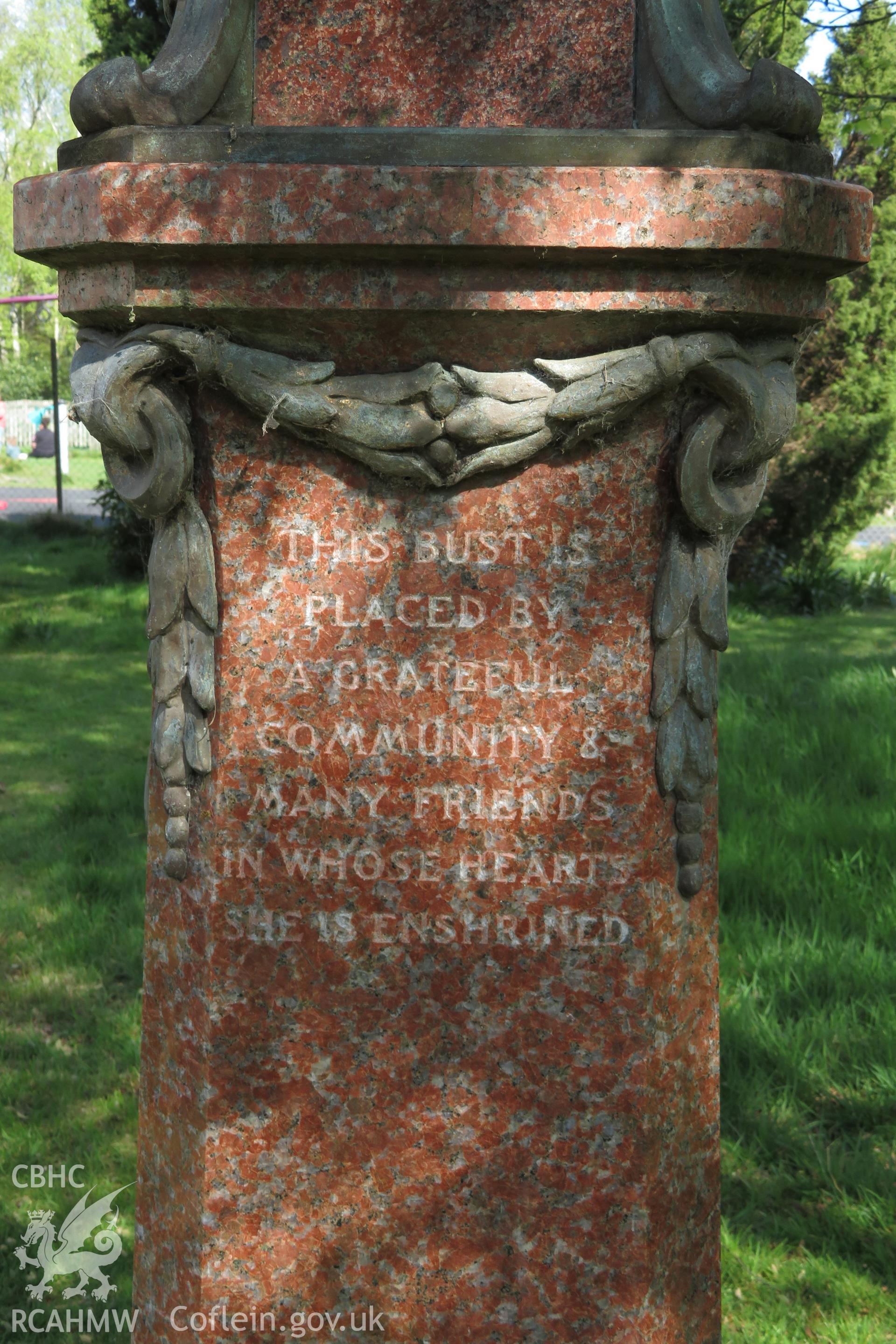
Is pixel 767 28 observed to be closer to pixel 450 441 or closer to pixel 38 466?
pixel 450 441

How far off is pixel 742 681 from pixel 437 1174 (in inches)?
179

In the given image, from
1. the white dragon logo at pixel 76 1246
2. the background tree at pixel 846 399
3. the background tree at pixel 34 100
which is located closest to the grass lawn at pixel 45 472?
the background tree at pixel 34 100

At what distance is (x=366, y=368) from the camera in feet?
6.02

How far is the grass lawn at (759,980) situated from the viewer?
114 inches

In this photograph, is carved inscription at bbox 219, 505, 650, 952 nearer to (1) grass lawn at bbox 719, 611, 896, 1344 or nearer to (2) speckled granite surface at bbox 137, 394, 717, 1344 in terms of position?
(2) speckled granite surface at bbox 137, 394, 717, 1344


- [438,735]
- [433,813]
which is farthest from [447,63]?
[433,813]

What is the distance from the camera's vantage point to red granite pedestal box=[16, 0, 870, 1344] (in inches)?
73.5

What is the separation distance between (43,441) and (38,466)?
72cm

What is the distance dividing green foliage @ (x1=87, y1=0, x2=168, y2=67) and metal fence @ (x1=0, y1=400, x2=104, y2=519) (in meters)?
6.88


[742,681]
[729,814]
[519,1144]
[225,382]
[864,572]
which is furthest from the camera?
[864,572]

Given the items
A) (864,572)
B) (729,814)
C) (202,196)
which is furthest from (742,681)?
(202,196)

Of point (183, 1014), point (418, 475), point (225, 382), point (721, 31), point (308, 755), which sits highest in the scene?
point (721, 31)

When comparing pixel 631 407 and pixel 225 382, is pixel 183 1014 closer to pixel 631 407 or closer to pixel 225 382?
pixel 225 382

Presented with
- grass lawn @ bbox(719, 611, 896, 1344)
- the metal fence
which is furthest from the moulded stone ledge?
the metal fence
